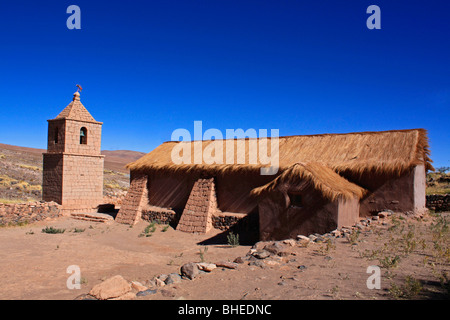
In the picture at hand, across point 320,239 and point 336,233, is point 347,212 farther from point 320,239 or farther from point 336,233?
point 320,239

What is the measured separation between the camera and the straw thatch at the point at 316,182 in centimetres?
1038

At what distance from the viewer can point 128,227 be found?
1645cm

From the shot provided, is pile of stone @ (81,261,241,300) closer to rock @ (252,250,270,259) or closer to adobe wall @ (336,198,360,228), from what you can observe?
rock @ (252,250,270,259)

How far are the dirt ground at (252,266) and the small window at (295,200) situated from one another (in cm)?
206

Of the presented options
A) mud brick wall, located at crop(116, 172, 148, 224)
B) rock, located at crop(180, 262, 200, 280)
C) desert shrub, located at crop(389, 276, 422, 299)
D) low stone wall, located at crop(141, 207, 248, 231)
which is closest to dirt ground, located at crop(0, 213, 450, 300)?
desert shrub, located at crop(389, 276, 422, 299)

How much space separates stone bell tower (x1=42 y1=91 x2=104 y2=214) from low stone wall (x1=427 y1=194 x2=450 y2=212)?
56.1 feet

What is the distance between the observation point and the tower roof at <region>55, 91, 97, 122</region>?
1842cm

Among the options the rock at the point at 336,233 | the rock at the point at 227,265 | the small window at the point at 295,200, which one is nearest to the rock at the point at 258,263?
the rock at the point at 227,265

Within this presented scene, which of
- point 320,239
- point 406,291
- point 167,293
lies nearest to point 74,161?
point 320,239

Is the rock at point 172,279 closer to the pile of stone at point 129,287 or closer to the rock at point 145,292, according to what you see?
the pile of stone at point 129,287

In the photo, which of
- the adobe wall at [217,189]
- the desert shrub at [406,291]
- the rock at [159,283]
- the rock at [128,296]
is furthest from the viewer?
the adobe wall at [217,189]
